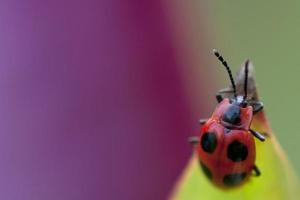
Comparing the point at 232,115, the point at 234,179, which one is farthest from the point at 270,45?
the point at 234,179

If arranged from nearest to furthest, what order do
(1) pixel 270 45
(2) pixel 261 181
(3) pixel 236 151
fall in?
(2) pixel 261 181, (3) pixel 236 151, (1) pixel 270 45

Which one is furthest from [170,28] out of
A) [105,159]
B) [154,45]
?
[105,159]

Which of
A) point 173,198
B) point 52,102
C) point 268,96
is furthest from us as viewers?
point 268,96

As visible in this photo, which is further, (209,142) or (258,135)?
(209,142)

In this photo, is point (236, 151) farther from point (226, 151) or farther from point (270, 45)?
point (270, 45)

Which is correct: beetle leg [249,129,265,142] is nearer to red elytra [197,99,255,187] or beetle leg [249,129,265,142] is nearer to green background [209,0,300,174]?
red elytra [197,99,255,187]

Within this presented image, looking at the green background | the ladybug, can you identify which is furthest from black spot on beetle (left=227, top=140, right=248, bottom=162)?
the green background

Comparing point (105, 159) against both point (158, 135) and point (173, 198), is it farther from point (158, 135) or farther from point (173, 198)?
point (173, 198)
